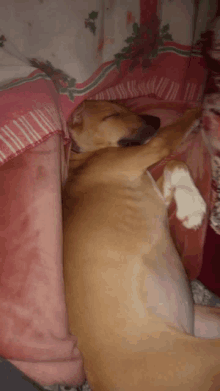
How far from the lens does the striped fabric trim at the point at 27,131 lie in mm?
722

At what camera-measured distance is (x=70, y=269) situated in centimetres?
81

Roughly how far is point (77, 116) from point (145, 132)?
0.32 m

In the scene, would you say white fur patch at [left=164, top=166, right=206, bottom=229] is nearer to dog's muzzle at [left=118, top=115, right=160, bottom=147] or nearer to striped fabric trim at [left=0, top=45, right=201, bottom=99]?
dog's muzzle at [left=118, top=115, right=160, bottom=147]

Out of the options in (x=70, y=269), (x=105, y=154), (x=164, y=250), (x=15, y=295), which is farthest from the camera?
(x=105, y=154)

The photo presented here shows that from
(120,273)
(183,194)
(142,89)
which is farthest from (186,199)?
(142,89)

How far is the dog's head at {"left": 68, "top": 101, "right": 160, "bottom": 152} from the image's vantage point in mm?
1151

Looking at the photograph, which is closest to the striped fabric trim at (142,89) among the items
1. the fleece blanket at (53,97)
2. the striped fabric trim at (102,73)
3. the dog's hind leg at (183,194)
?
the fleece blanket at (53,97)

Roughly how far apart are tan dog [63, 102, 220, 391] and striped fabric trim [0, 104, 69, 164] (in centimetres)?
28

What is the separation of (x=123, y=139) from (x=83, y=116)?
216mm

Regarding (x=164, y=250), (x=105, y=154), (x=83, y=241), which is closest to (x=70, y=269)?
(x=83, y=241)

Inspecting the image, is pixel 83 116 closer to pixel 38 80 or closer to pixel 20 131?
pixel 38 80

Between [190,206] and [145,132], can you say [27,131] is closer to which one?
[145,132]

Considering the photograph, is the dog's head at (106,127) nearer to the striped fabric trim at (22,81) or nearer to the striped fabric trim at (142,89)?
the striped fabric trim at (142,89)

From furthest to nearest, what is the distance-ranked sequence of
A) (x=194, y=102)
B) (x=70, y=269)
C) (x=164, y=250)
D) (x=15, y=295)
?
(x=194, y=102)
(x=164, y=250)
(x=70, y=269)
(x=15, y=295)
